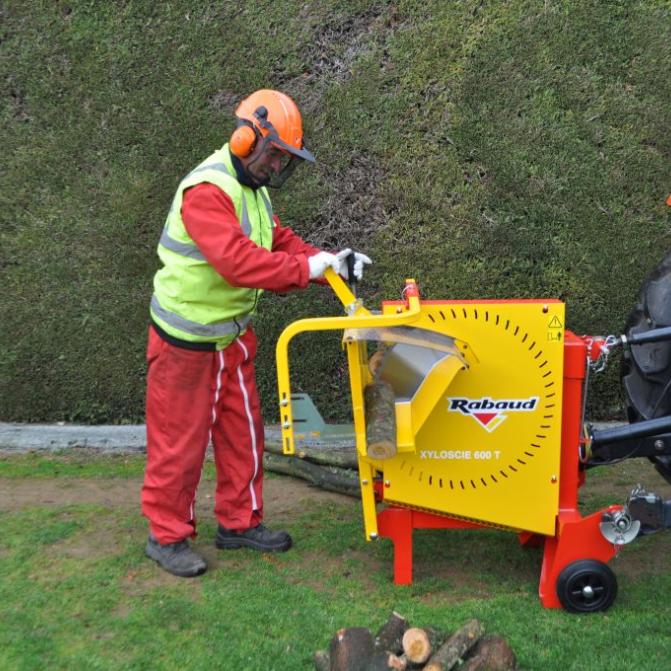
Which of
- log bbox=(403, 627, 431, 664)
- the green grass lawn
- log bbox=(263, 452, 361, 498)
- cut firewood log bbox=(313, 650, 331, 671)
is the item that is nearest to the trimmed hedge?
log bbox=(263, 452, 361, 498)

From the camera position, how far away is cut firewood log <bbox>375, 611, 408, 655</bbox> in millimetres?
2832

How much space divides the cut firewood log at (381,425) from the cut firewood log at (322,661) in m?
0.66

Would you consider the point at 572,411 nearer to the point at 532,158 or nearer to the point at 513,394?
the point at 513,394

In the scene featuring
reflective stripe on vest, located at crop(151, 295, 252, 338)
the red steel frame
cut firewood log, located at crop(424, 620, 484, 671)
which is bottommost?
cut firewood log, located at crop(424, 620, 484, 671)

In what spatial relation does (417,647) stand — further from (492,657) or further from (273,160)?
(273,160)

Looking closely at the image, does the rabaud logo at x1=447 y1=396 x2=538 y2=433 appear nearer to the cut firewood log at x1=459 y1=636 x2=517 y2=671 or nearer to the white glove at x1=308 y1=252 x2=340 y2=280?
the white glove at x1=308 y1=252 x2=340 y2=280

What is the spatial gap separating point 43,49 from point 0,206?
909 millimetres

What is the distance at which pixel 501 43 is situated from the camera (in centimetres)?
491

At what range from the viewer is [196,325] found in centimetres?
357

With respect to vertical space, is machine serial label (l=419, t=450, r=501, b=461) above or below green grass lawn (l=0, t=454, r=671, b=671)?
above

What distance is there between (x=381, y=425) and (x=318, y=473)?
1.72 metres

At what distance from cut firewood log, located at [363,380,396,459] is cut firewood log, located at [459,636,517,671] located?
26.9 inches

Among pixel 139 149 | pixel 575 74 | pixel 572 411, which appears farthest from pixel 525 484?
pixel 139 149

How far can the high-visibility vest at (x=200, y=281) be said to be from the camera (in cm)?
353
